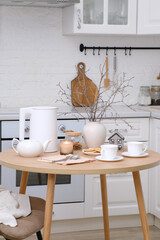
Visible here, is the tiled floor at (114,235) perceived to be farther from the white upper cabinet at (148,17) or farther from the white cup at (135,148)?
the white upper cabinet at (148,17)

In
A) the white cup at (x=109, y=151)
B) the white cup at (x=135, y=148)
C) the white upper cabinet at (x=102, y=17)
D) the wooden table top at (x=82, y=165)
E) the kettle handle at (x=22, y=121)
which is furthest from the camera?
the white upper cabinet at (x=102, y=17)

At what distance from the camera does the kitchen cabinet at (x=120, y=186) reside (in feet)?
12.3

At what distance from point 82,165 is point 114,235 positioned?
1.68m

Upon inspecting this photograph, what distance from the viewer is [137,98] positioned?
14.3 feet

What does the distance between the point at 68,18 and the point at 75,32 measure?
0.58ft

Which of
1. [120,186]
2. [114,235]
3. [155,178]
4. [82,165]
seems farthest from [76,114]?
[82,165]

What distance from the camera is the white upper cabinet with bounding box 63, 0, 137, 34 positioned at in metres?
3.81

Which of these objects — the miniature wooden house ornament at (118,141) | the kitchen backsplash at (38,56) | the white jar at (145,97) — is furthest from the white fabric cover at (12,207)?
the white jar at (145,97)

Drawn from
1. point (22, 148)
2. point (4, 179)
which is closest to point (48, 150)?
point (22, 148)

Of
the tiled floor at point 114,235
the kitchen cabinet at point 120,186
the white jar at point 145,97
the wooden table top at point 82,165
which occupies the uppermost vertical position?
the white jar at point 145,97

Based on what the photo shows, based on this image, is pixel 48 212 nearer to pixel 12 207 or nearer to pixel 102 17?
pixel 12 207

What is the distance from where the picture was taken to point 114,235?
12.2 feet

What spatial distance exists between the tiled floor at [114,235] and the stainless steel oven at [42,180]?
0.91 feet

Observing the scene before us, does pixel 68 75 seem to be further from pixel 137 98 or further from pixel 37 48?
pixel 137 98
